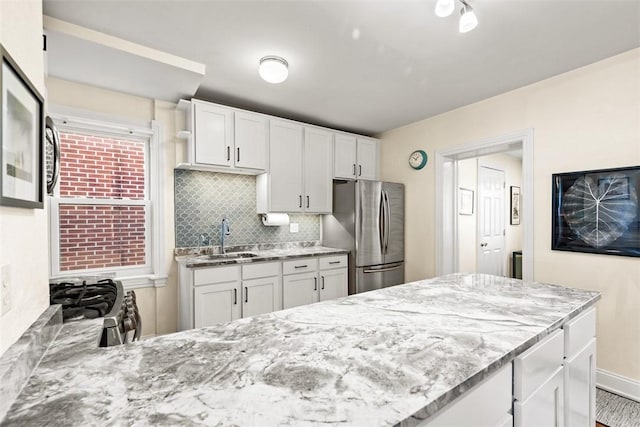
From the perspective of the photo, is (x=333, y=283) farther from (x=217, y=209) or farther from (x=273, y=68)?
(x=273, y=68)

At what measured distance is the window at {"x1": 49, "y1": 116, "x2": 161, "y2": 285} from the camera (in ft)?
8.98

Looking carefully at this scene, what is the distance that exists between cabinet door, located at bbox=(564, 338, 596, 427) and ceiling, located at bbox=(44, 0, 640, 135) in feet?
6.48

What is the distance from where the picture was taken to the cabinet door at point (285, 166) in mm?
3500

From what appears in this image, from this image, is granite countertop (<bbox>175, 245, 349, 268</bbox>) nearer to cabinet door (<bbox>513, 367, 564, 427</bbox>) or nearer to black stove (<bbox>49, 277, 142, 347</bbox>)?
black stove (<bbox>49, 277, 142, 347</bbox>)

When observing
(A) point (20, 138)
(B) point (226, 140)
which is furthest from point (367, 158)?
(A) point (20, 138)

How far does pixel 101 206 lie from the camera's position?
2.91 metres

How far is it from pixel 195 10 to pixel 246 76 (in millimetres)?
877

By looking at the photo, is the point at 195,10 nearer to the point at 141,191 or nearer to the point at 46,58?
the point at 46,58

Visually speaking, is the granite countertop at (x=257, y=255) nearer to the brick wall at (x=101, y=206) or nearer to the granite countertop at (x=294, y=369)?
the brick wall at (x=101, y=206)

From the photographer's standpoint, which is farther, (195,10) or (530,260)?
(530,260)

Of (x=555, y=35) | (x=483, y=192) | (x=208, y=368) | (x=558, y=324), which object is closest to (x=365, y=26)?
(x=555, y=35)

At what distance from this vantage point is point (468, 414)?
2.86 ft

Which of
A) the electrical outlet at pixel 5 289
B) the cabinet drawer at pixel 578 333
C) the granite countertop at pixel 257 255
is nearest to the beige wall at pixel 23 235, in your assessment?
the electrical outlet at pixel 5 289

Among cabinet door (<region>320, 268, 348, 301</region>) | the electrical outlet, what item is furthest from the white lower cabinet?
cabinet door (<region>320, 268, 348, 301</region>)
